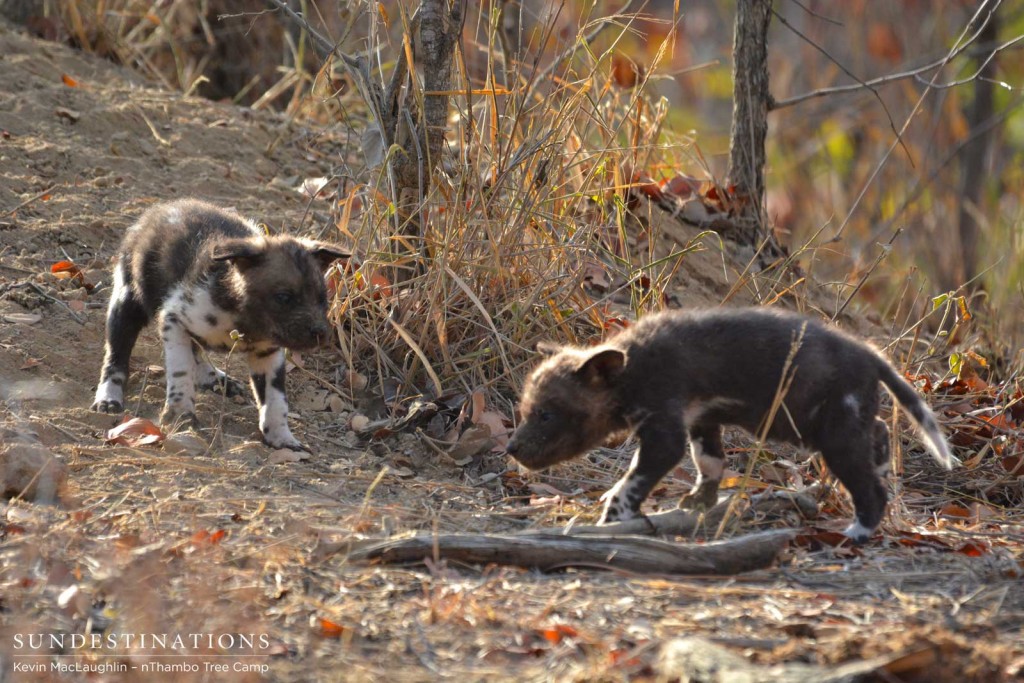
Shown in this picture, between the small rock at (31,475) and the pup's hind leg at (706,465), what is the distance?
2.73 m

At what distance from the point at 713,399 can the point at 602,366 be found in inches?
20.3

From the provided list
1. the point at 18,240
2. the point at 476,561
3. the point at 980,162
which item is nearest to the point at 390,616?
the point at 476,561

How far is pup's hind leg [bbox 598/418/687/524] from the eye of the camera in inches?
205

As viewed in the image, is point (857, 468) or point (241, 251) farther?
point (241, 251)

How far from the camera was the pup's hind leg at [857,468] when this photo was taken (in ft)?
16.8

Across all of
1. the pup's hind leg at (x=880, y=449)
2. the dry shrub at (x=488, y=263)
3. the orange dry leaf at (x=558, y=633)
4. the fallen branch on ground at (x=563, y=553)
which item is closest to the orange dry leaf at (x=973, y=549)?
the pup's hind leg at (x=880, y=449)

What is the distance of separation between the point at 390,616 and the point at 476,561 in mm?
554

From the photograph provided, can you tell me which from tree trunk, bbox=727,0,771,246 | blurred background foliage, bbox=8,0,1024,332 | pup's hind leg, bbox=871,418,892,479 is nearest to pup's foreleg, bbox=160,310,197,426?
blurred background foliage, bbox=8,0,1024,332

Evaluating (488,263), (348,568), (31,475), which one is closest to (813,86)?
(488,263)

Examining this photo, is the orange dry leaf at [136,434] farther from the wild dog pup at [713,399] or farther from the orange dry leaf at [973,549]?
the orange dry leaf at [973,549]

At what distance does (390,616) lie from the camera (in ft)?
13.5

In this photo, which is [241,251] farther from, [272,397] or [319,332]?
[272,397]

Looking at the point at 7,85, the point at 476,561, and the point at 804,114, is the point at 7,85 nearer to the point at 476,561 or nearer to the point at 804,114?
the point at 476,561

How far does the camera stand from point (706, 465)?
5621 mm
